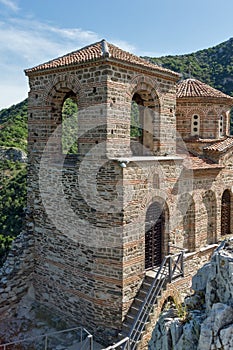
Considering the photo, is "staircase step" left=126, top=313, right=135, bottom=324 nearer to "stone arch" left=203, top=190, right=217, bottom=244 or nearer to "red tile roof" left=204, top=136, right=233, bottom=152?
"stone arch" left=203, top=190, right=217, bottom=244

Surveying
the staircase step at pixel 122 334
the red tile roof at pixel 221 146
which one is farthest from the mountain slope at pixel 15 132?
the staircase step at pixel 122 334

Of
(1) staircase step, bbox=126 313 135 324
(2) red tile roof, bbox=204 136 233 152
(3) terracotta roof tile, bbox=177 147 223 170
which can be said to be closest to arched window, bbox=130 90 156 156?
(3) terracotta roof tile, bbox=177 147 223 170

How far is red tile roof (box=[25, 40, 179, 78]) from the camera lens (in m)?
9.38

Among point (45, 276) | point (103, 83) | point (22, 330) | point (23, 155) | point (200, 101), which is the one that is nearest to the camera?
point (103, 83)

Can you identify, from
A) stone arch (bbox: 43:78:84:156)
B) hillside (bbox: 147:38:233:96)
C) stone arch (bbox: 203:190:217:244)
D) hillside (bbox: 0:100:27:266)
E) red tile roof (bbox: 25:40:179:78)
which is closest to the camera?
red tile roof (bbox: 25:40:179:78)

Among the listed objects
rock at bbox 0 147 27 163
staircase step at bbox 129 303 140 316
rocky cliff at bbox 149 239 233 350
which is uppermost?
rock at bbox 0 147 27 163

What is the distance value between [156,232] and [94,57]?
215 inches

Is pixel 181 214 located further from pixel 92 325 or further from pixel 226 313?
pixel 226 313

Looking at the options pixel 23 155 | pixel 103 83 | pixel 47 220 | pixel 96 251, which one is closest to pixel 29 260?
pixel 47 220

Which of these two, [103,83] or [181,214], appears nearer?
[103,83]

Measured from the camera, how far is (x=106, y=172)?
31.3 ft

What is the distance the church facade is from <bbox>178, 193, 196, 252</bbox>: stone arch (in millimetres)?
34

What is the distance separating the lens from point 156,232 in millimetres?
11242

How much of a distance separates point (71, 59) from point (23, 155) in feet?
76.7
